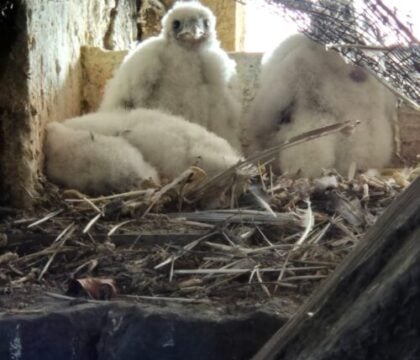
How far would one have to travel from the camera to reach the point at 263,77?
436 centimetres

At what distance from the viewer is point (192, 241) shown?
2.66 meters

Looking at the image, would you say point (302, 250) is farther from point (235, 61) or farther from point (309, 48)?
point (235, 61)

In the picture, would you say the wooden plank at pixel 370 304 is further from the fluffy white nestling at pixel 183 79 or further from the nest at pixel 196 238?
the fluffy white nestling at pixel 183 79

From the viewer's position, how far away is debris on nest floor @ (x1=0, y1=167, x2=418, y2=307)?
229 cm

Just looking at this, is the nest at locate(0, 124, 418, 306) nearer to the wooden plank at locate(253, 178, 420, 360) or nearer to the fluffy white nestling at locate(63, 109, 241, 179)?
the fluffy white nestling at locate(63, 109, 241, 179)


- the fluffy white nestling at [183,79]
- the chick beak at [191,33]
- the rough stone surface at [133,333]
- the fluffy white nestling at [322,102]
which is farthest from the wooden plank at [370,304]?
the chick beak at [191,33]

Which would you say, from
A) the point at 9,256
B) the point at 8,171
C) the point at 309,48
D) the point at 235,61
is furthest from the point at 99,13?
the point at 9,256

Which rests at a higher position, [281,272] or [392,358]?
[392,358]

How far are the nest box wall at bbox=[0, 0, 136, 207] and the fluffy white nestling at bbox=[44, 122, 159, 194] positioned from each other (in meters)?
0.08

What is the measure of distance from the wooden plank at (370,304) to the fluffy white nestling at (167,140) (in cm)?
162

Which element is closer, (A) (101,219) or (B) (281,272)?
(B) (281,272)

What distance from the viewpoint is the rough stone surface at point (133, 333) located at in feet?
6.48

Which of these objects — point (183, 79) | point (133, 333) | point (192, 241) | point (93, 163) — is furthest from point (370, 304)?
point (183, 79)

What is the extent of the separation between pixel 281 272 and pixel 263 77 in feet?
7.11
